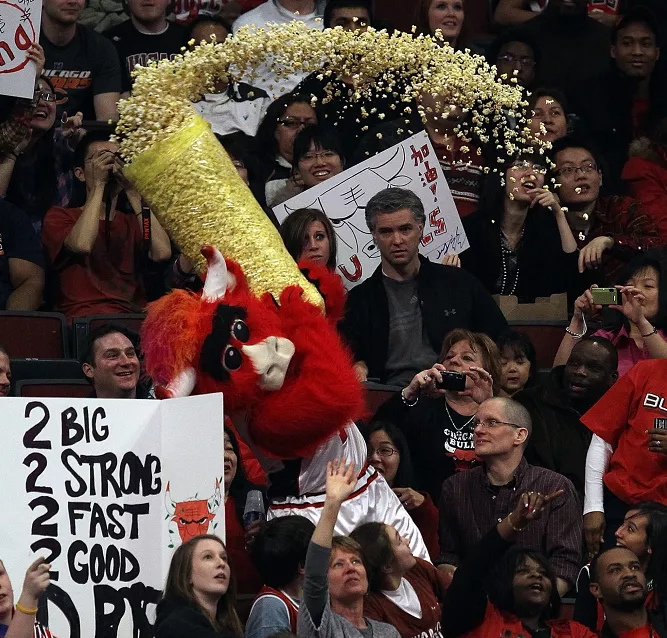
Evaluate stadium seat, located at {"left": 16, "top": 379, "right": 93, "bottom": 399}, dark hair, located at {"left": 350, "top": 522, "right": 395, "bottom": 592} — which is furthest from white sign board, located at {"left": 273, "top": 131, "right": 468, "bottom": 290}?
dark hair, located at {"left": 350, "top": 522, "right": 395, "bottom": 592}

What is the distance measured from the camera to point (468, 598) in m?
5.32

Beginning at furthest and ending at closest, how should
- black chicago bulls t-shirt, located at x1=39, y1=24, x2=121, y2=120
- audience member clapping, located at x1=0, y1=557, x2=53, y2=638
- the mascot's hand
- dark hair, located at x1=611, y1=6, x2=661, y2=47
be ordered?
dark hair, located at x1=611, y1=6, x2=661, y2=47 < black chicago bulls t-shirt, located at x1=39, y1=24, x2=121, y2=120 < the mascot's hand < audience member clapping, located at x1=0, y1=557, x2=53, y2=638

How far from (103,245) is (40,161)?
0.76 meters

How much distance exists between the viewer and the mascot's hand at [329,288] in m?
5.62

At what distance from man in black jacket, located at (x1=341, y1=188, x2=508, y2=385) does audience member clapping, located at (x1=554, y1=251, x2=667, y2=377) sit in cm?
40

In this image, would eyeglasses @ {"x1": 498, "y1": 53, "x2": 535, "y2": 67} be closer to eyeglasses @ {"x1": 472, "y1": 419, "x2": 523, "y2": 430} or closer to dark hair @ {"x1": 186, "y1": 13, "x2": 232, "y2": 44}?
dark hair @ {"x1": 186, "y1": 13, "x2": 232, "y2": 44}

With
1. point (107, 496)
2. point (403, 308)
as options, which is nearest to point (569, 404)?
point (403, 308)

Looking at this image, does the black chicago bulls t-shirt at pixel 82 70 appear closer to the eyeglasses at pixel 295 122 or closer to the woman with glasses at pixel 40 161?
the woman with glasses at pixel 40 161

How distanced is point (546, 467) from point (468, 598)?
1.39 m

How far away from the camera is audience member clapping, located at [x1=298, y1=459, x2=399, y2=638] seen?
477 cm

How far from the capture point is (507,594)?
544 cm

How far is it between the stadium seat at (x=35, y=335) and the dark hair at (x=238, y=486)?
1.61 m

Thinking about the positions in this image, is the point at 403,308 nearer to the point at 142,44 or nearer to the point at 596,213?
the point at 596,213

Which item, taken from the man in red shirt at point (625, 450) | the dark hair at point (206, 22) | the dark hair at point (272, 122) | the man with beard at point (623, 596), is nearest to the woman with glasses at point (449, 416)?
the man in red shirt at point (625, 450)
